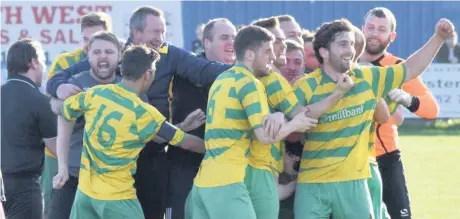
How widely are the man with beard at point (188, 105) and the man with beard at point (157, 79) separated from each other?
85mm

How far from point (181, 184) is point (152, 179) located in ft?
0.82

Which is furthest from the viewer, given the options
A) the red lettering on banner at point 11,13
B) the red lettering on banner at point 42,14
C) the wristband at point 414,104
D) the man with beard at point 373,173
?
the red lettering on banner at point 42,14

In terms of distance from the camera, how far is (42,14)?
1031 inches

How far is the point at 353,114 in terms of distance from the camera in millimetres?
7230

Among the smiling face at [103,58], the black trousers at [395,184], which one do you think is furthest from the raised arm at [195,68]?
the black trousers at [395,184]

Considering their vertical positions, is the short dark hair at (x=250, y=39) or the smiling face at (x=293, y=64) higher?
the short dark hair at (x=250, y=39)

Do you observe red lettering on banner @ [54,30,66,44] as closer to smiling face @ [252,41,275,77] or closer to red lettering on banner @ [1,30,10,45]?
red lettering on banner @ [1,30,10,45]

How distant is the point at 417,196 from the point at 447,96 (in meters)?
11.8

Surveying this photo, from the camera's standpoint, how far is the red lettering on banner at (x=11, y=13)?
25.9 m

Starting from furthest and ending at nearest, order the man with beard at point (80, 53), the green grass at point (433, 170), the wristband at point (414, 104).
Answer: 1. the green grass at point (433, 170)
2. the man with beard at point (80, 53)
3. the wristband at point (414, 104)

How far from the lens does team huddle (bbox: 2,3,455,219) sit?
278 inches

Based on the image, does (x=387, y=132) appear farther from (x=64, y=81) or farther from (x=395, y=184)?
(x=64, y=81)

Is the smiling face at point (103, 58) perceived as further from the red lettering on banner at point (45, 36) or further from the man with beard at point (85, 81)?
the red lettering on banner at point (45, 36)

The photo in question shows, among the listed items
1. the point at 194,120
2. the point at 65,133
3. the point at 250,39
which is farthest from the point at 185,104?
the point at 250,39
